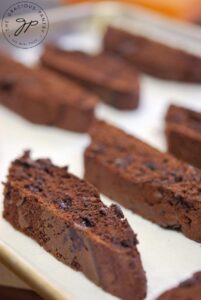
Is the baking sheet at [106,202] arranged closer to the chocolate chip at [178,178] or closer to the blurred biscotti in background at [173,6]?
the chocolate chip at [178,178]

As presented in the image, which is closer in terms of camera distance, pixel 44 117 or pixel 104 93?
pixel 44 117

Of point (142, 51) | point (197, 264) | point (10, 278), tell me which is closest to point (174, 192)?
point (197, 264)

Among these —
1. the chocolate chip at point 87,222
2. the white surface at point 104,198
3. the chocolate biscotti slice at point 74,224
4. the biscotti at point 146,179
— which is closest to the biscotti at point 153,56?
the white surface at point 104,198

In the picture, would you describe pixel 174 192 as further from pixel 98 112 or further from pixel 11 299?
pixel 98 112

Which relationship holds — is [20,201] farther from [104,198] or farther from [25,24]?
[25,24]

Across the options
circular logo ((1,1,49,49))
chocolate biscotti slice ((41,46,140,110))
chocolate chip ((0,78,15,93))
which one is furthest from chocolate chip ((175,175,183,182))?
chocolate chip ((0,78,15,93))

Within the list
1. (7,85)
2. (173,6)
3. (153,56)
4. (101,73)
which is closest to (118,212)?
(7,85)

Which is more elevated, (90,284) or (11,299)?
(90,284)
